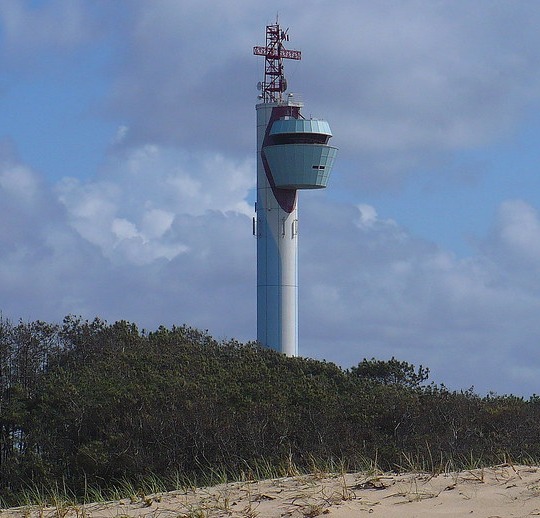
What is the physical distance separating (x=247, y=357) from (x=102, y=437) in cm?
1292

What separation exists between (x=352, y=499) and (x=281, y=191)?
50.1 meters

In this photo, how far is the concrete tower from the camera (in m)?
56.6

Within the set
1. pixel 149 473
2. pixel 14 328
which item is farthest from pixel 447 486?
pixel 14 328

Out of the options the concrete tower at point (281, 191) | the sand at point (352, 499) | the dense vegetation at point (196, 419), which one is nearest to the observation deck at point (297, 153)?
the concrete tower at point (281, 191)

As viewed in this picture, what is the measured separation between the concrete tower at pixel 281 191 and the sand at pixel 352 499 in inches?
1821

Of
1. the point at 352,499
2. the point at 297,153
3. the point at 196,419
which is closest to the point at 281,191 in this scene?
the point at 297,153

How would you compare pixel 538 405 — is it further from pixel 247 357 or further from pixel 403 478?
pixel 403 478

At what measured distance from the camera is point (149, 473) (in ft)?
70.2

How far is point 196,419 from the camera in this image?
2367 centimetres

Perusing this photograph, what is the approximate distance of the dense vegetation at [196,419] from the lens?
881 inches

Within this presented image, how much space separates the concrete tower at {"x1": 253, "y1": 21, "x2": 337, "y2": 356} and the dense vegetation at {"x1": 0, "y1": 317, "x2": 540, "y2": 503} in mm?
22722

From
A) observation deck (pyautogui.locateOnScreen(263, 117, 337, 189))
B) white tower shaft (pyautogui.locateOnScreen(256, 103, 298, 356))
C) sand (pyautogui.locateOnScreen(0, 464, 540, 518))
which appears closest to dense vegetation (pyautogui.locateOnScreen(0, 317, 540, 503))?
sand (pyautogui.locateOnScreen(0, 464, 540, 518))

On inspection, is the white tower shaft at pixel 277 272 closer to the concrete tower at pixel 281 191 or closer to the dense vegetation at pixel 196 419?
the concrete tower at pixel 281 191

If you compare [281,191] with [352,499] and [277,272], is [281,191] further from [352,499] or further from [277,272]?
[352,499]
